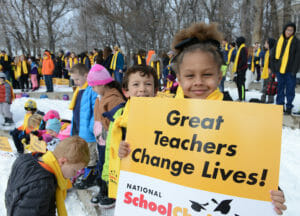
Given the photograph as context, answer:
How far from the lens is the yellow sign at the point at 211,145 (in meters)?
0.99

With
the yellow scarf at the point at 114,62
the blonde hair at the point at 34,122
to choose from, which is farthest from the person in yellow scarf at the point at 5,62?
the blonde hair at the point at 34,122

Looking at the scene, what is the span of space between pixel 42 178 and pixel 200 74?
1.31 m

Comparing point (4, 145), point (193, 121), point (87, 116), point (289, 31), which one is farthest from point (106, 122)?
point (289, 31)

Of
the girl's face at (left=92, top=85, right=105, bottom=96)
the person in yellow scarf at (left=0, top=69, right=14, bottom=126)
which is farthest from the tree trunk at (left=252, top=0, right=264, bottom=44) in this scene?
the person in yellow scarf at (left=0, top=69, right=14, bottom=126)

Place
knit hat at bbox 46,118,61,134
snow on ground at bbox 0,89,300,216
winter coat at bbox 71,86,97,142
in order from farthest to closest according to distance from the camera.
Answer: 1. knit hat at bbox 46,118,61,134
2. winter coat at bbox 71,86,97,142
3. snow on ground at bbox 0,89,300,216

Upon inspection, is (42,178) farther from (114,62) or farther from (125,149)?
(114,62)

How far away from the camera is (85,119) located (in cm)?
322

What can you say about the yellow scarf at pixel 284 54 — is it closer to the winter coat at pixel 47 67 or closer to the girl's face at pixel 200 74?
the girl's face at pixel 200 74

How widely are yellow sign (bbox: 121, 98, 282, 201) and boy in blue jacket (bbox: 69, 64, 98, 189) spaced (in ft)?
7.05

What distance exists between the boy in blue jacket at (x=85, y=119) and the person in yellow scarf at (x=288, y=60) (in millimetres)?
4538

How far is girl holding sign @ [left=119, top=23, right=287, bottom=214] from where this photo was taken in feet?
4.43

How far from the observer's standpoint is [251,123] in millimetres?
1007

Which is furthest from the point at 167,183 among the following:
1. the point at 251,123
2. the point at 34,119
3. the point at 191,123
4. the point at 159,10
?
the point at 159,10

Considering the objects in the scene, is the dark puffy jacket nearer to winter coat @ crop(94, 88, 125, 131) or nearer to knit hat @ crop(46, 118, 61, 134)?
winter coat @ crop(94, 88, 125, 131)
